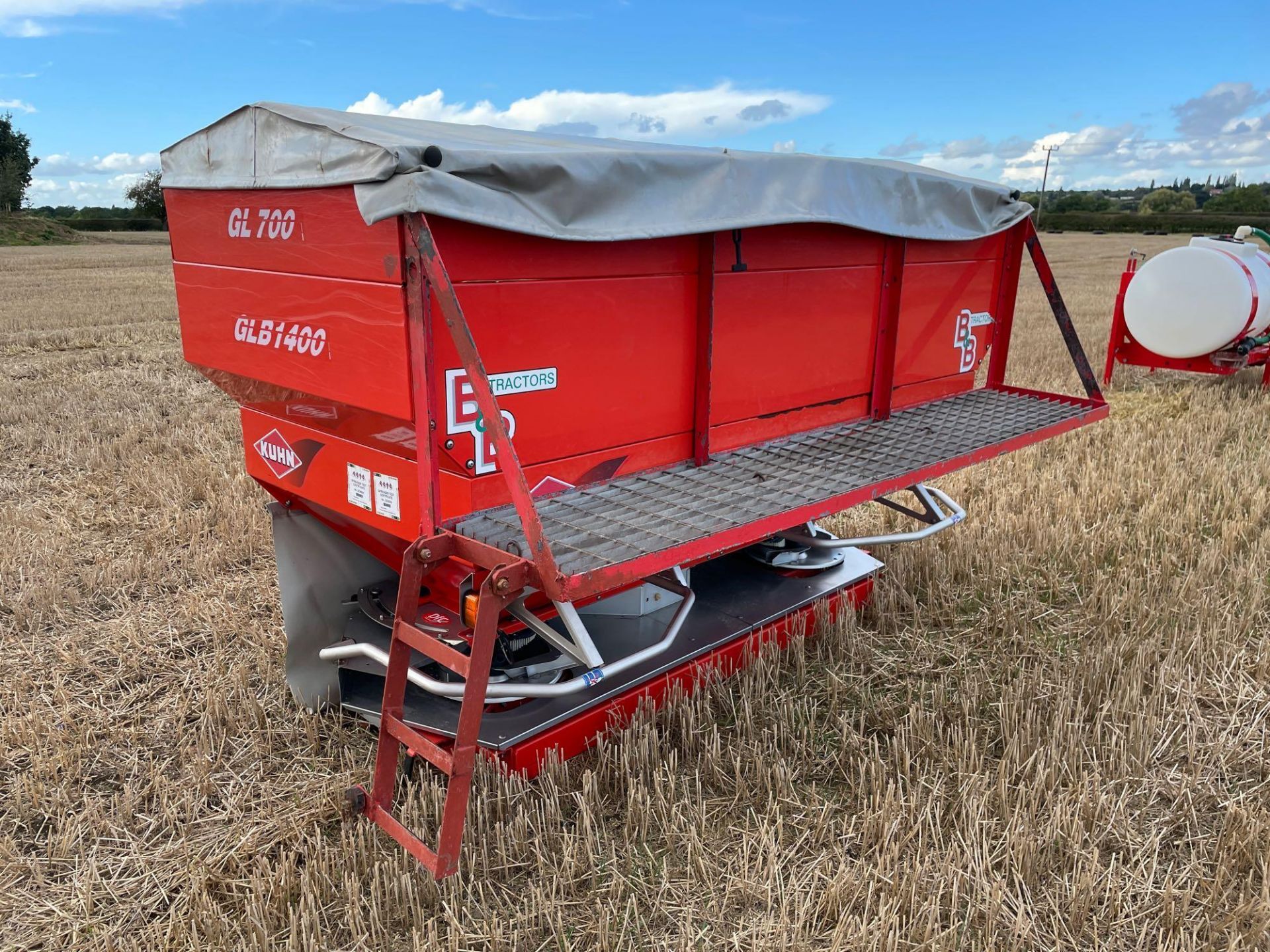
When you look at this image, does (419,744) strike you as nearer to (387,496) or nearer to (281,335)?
(387,496)

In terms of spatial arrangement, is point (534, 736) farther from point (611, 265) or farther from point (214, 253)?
point (214, 253)

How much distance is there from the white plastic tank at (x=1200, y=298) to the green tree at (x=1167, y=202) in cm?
5248

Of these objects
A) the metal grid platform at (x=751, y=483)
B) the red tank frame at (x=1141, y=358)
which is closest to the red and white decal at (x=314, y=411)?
the metal grid platform at (x=751, y=483)

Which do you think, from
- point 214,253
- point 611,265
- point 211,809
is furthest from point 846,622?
point 214,253

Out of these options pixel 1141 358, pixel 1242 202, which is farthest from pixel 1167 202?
pixel 1141 358

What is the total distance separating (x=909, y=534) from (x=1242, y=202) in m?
59.2

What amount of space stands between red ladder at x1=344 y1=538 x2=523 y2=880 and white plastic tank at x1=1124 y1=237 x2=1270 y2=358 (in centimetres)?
853

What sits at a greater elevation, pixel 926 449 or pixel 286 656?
pixel 926 449

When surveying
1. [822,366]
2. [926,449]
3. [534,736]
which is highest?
[822,366]

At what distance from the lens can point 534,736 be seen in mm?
2938

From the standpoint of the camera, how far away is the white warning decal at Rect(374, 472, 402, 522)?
9.68ft

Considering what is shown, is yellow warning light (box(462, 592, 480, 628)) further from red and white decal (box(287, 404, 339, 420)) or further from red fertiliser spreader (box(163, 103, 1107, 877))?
red and white decal (box(287, 404, 339, 420))

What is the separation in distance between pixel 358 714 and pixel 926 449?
2.37 m

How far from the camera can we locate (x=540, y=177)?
253 cm
